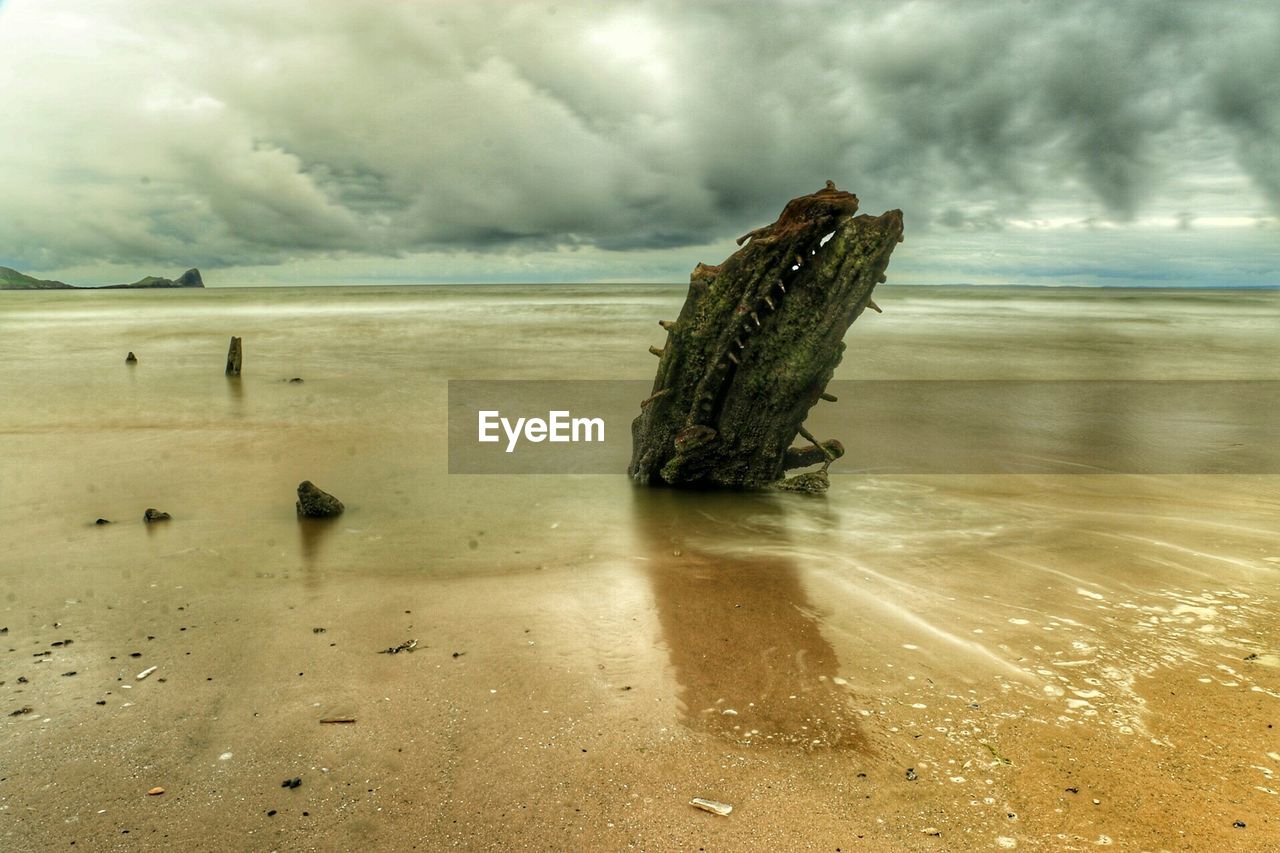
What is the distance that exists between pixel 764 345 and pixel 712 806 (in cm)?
544

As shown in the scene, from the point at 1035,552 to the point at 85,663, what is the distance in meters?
6.45

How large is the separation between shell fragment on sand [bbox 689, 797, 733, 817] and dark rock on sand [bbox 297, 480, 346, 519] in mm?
5469

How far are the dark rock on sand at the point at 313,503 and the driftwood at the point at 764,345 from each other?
334 cm

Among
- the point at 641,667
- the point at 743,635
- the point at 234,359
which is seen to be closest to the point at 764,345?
the point at 743,635

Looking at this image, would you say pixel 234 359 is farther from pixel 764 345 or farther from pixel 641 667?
pixel 641 667

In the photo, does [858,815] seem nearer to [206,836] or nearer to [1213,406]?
[206,836]

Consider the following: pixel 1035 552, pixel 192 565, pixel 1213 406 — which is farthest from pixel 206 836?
pixel 1213 406

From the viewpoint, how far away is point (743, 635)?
4695mm

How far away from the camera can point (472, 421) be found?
13633 millimetres

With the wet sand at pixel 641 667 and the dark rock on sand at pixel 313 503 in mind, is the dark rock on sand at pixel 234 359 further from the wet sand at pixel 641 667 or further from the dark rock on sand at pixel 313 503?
the dark rock on sand at pixel 313 503

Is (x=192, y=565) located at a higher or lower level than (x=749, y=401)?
lower

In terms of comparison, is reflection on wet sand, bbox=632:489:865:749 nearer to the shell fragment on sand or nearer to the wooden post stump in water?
the shell fragment on sand

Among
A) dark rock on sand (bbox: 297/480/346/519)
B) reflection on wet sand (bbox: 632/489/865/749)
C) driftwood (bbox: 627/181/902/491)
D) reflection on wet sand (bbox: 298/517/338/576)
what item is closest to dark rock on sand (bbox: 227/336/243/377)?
dark rock on sand (bbox: 297/480/346/519)

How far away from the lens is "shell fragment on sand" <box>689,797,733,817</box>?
3.02 meters
